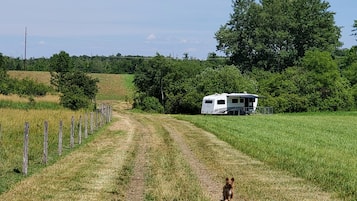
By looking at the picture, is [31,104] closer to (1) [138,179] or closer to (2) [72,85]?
(2) [72,85]

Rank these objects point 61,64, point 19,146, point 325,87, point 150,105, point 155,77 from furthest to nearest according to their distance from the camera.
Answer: point 155,77 < point 150,105 < point 325,87 < point 61,64 < point 19,146

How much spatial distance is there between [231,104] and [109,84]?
62079mm

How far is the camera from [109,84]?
121 m

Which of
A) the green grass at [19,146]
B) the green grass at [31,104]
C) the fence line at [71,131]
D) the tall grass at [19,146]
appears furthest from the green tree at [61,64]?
the green grass at [19,146]

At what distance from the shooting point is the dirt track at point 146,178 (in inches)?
432

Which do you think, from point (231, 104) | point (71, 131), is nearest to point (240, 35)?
point (231, 104)

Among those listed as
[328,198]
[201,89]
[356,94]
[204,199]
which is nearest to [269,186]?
[328,198]

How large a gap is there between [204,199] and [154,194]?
111cm

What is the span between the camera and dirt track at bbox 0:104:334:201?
36.0ft

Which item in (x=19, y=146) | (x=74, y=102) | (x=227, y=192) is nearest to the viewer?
(x=227, y=192)

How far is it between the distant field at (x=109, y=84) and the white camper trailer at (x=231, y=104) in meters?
42.3

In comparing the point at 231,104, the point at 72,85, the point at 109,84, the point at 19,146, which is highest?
the point at 72,85

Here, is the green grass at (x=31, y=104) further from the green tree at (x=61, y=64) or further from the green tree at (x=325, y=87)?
the green tree at (x=325, y=87)

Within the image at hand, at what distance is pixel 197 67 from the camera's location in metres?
89.2
